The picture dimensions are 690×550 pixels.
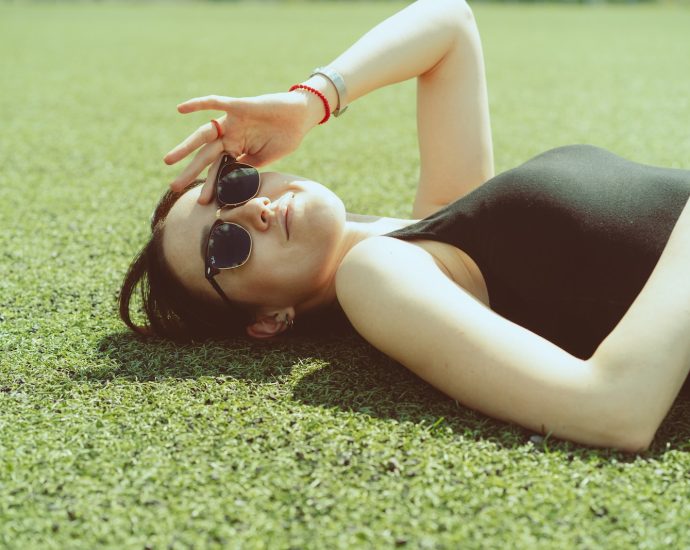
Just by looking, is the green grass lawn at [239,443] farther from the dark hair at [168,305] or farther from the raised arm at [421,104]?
the raised arm at [421,104]

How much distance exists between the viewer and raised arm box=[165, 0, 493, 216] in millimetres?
2811

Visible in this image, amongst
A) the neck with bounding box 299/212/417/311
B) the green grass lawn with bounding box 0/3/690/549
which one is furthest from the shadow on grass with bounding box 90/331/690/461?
the neck with bounding box 299/212/417/311

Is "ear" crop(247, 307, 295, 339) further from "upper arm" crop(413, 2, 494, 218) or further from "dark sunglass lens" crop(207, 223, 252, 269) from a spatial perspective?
"upper arm" crop(413, 2, 494, 218)

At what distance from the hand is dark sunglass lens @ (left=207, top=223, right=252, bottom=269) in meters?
0.16

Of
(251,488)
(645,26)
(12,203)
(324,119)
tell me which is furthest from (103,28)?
(251,488)

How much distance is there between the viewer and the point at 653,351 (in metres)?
2.04

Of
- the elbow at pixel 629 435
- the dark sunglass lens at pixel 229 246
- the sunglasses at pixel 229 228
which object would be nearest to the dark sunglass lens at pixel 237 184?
the sunglasses at pixel 229 228

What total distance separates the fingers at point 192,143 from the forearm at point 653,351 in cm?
147

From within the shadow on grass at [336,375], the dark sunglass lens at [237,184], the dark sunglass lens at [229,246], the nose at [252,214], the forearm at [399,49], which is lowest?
the shadow on grass at [336,375]

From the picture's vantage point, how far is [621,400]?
6.66 ft

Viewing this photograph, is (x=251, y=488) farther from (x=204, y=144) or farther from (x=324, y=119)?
(x=324, y=119)

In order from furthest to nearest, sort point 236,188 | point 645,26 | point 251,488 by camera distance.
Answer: point 645,26
point 236,188
point 251,488

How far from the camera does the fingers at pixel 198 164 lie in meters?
2.69

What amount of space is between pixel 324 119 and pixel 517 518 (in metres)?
1.72
